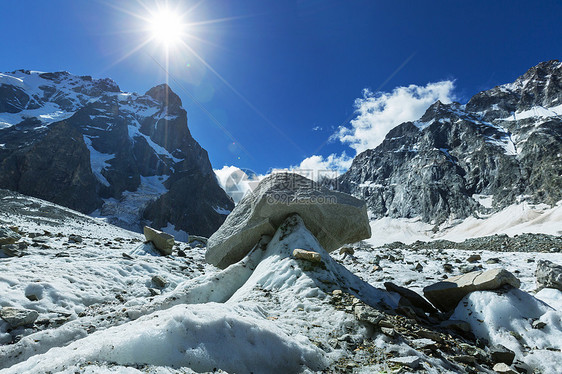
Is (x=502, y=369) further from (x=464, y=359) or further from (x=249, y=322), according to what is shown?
(x=249, y=322)

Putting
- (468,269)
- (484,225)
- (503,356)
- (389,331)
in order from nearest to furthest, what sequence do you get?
(389,331)
(503,356)
(468,269)
(484,225)

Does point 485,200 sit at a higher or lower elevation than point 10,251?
higher

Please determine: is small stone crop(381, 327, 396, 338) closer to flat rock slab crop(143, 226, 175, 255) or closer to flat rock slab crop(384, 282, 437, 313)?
flat rock slab crop(384, 282, 437, 313)

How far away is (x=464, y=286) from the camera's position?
21.1ft

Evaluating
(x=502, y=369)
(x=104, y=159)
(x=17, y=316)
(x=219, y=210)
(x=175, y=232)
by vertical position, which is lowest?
(x=502, y=369)

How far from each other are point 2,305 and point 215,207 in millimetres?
139849

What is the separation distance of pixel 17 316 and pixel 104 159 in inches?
6712

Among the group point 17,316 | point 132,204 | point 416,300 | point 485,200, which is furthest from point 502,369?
point 485,200

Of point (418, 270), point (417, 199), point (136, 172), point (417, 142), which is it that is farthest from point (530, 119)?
point (136, 172)

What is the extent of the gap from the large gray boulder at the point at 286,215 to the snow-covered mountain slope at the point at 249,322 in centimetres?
59

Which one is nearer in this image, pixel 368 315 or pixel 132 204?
pixel 368 315

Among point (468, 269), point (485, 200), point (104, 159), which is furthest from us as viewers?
point (104, 159)

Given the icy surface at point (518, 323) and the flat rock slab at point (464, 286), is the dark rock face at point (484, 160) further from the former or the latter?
the icy surface at point (518, 323)

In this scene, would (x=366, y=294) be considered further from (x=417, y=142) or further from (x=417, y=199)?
(x=417, y=142)
